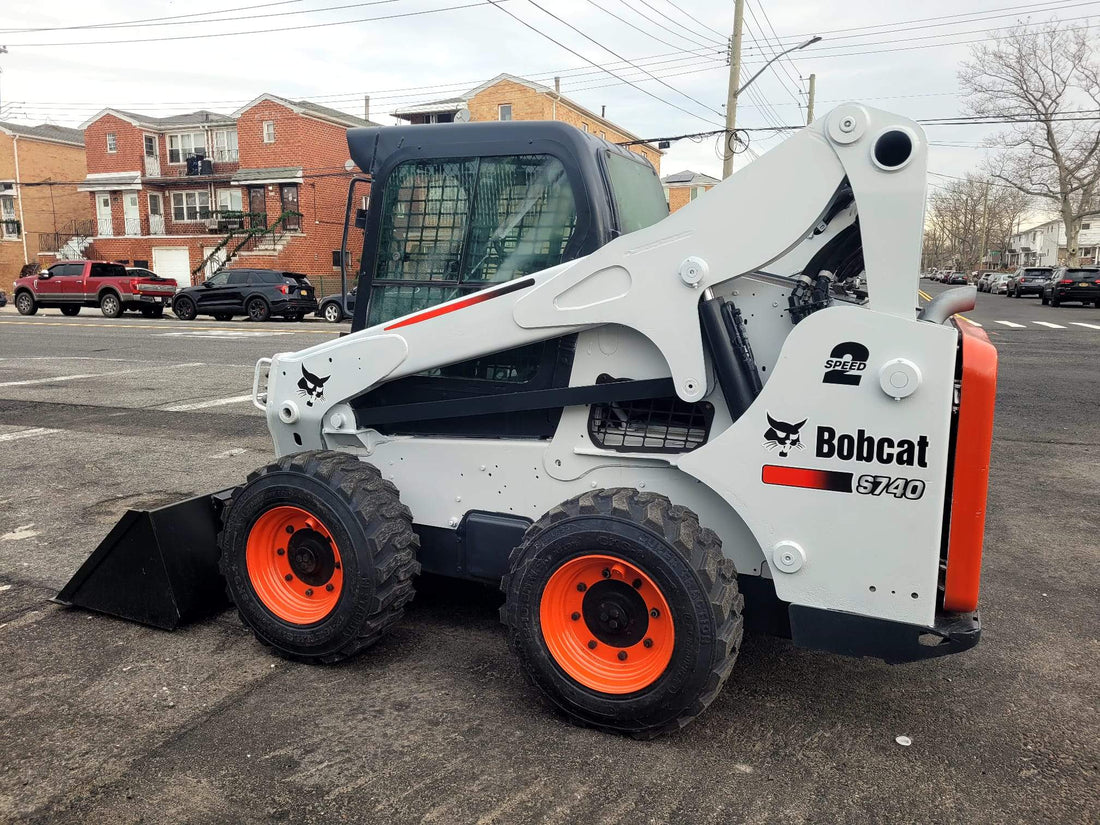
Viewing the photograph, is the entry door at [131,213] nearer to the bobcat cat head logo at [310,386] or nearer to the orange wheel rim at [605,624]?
the bobcat cat head logo at [310,386]

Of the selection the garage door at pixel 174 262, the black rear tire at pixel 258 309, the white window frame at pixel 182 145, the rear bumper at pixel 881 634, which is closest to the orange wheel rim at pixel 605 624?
the rear bumper at pixel 881 634

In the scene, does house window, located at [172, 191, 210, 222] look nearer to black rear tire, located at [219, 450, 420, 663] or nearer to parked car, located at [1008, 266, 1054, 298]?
parked car, located at [1008, 266, 1054, 298]

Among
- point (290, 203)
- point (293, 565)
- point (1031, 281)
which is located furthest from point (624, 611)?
point (1031, 281)

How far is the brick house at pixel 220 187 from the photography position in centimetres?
4262

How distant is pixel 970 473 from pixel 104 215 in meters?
53.4

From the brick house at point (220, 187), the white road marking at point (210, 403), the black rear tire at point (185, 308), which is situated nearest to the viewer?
the white road marking at point (210, 403)

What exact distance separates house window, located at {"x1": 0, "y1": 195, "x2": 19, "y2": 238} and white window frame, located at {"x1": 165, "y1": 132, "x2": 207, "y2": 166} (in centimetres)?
1215

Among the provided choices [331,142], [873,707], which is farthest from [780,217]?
[331,142]

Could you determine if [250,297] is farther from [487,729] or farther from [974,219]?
[974,219]

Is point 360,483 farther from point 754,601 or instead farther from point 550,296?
point 754,601

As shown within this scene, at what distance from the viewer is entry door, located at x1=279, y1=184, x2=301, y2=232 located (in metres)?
42.7

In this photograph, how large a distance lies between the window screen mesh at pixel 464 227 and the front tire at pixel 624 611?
119cm

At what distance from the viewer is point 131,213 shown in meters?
47.8

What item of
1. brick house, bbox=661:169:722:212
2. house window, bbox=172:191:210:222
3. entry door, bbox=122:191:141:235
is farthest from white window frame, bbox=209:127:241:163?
brick house, bbox=661:169:722:212
